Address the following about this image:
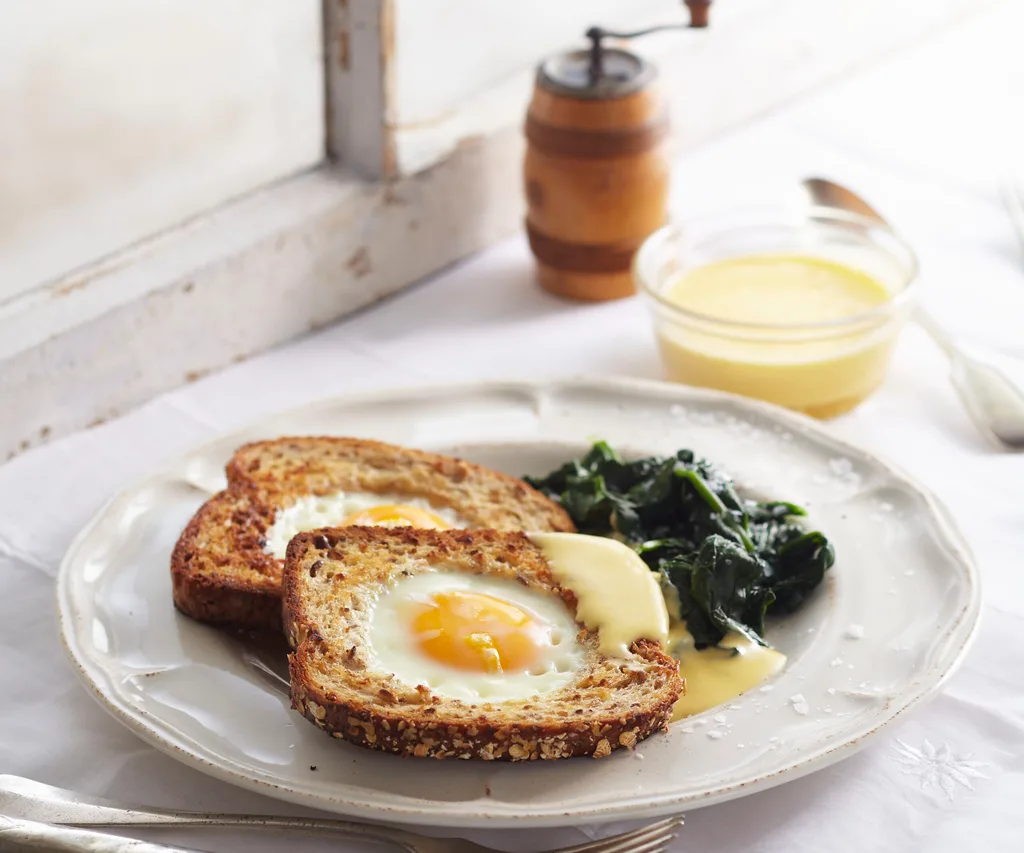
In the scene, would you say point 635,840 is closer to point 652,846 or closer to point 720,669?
point 652,846

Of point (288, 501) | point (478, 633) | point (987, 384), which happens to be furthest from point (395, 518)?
point (987, 384)

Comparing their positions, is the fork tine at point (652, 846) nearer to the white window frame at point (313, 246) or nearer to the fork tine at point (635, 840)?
the fork tine at point (635, 840)

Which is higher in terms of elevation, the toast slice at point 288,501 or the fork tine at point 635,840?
the toast slice at point 288,501

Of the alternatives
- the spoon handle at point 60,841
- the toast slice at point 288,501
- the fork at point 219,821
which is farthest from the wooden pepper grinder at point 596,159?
the spoon handle at point 60,841

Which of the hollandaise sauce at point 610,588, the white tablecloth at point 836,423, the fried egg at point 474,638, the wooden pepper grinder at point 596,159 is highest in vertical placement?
the wooden pepper grinder at point 596,159

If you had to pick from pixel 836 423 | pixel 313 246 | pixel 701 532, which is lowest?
pixel 836 423

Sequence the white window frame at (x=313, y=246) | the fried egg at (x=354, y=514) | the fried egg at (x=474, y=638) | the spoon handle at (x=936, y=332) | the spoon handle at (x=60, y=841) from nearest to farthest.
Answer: the spoon handle at (x=60, y=841) < the fried egg at (x=474, y=638) < the fried egg at (x=354, y=514) < the white window frame at (x=313, y=246) < the spoon handle at (x=936, y=332)

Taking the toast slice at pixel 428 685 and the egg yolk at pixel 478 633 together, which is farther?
the egg yolk at pixel 478 633
